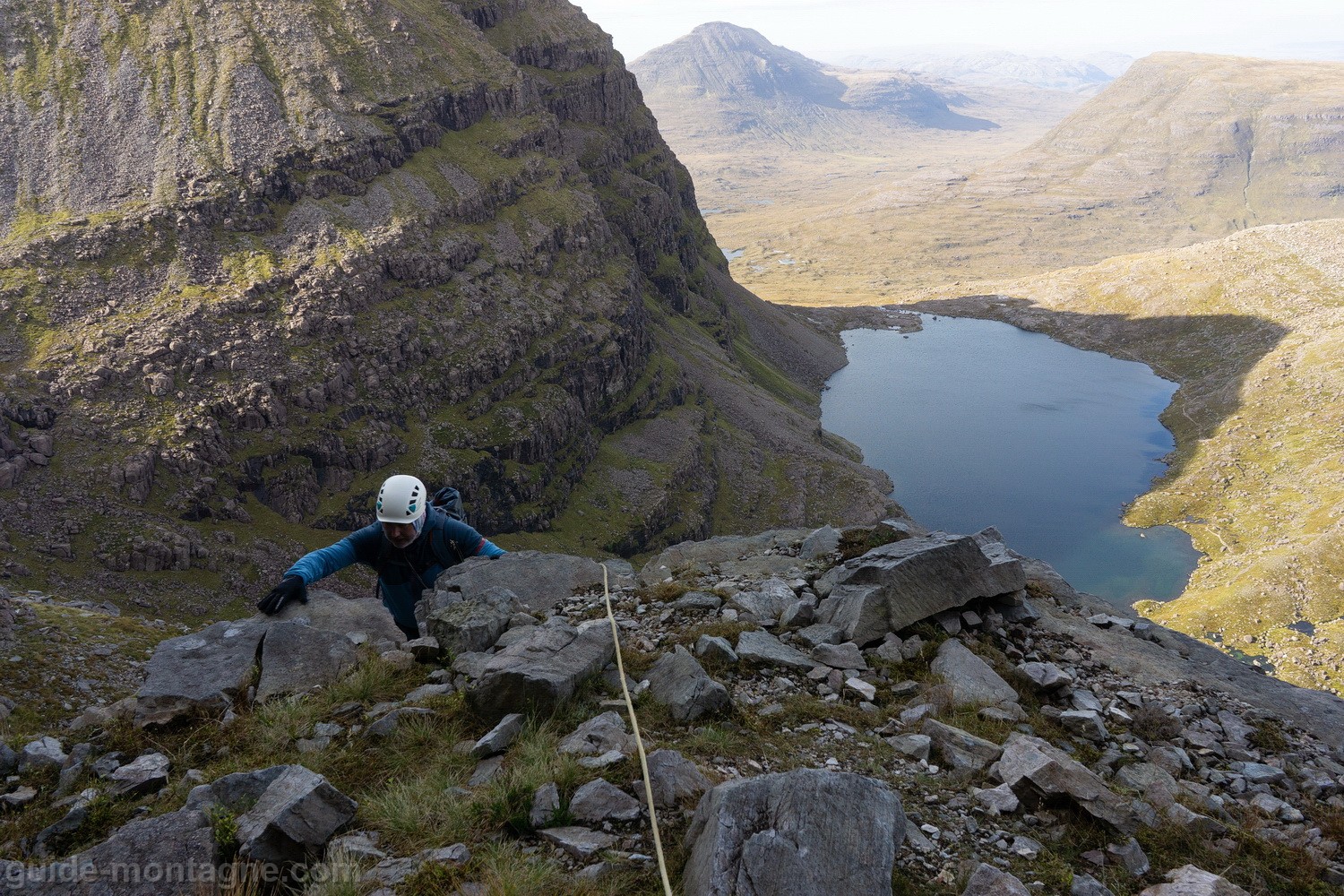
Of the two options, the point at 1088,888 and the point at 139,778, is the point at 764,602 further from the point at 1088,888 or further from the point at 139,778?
the point at 139,778

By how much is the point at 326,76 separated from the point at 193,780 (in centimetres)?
12445

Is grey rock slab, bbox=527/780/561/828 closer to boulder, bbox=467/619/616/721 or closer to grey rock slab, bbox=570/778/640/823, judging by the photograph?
grey rock slab, bbox=570/778/640/823

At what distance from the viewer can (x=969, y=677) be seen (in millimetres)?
13164

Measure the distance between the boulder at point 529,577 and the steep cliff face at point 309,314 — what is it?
6259 cm

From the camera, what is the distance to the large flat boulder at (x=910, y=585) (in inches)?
576

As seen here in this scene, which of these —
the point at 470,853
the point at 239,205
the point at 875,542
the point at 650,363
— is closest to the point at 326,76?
the point at 239,205

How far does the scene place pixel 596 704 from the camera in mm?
10445

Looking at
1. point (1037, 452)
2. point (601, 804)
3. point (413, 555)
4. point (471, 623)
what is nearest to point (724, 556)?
point (413, 555)

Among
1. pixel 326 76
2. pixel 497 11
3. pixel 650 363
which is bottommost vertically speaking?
pixel 650 363

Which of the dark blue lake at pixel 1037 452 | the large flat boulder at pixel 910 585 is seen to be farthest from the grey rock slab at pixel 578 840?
the dark blue lake at pixel 1037 452

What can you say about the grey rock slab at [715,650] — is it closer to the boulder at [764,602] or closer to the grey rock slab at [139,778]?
the boulder at [764,602]

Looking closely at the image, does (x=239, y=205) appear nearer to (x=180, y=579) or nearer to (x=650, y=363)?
(x=180, y=579)

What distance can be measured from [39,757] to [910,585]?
14.4m

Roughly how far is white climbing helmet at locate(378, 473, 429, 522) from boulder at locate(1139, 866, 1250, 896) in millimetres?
11316
